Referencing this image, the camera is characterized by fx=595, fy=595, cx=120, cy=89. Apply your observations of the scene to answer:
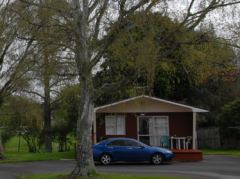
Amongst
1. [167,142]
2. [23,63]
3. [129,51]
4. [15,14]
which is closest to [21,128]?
[167,142]

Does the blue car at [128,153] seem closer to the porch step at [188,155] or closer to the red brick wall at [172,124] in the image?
the porch step at [188,155]

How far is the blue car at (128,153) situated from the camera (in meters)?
31.9

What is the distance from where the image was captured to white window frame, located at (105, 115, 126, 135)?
131 feet

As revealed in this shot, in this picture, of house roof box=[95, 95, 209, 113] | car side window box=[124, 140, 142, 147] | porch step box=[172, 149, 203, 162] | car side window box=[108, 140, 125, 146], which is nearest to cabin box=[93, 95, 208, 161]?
house roof box=[95, 95, 209, 113]

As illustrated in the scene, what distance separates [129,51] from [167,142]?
20489 millimetres

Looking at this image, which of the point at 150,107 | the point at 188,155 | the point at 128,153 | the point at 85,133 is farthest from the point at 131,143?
the point at 85,133

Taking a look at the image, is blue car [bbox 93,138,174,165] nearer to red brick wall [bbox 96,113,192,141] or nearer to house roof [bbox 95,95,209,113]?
house roof [bbox 95,95,209,113]

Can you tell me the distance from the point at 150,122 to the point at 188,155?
6.51 metres

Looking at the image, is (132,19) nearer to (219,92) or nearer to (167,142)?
(167,142)

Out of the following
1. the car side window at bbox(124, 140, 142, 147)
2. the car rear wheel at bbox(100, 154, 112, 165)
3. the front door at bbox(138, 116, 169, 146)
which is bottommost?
the car rear wheel at bbox(100, 154, 112, 165)

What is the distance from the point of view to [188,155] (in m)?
34.2

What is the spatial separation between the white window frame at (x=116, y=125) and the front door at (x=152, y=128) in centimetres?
111

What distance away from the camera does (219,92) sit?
167 feet

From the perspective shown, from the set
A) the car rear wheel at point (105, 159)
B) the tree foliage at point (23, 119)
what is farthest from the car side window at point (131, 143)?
the tree foliage at point (23, 119)
